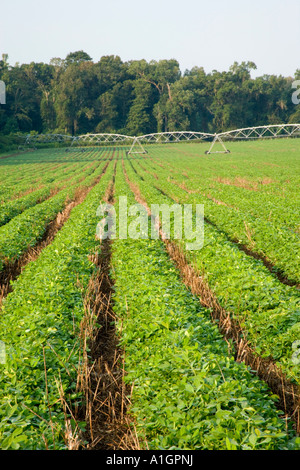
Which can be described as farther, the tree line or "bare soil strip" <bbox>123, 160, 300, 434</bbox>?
the tree line

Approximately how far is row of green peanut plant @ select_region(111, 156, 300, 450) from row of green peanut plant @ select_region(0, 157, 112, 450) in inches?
35.8

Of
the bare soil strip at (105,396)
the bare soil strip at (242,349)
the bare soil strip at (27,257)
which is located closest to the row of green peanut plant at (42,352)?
the bare soil strip at (105,396)

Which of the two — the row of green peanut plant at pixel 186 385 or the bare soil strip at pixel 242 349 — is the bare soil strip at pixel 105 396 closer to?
the row of green peanut plant at pixel 186 385

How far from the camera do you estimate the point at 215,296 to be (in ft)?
27.2

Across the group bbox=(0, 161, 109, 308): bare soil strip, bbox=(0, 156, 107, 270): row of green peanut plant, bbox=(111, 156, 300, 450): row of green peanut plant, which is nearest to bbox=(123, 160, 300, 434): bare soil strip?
bbox=(111, 156, 300, 450): row of green peanut plant

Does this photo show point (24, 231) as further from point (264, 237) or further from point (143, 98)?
point (143, 98)

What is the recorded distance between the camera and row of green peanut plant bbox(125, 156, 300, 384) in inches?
238

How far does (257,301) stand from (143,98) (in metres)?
125

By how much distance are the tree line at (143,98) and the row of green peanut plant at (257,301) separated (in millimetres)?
107832

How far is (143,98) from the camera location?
122 metres

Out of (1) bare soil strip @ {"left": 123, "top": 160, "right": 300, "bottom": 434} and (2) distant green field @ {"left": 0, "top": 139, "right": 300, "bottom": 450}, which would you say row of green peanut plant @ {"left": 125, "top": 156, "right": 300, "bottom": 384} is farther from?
(1) bare soil strip @ {"left": 123, "top": 160, "right": 300, "bottom": 434}

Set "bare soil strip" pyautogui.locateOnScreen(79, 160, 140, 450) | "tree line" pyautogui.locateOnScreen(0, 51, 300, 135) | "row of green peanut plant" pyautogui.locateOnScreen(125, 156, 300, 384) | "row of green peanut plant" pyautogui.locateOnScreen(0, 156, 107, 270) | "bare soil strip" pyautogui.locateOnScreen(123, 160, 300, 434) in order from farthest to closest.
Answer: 1. "tree line" pyautogui.locateOnScreen(0, 51, 300, 135)
2. "row of green peanut plant" pyautogui.locateOnScreen(0, 156, 107, 270)
3. "row of green peanut plant" pyautogui.locateOnScreen(125, 156, 300, 384)
4. "bare soil strip" pyautogui.locateOnScreen(123, 160, 300, 434)
5. "bare soil strip" pyautogui.locateOnScreen(79, 160, 140, 450)

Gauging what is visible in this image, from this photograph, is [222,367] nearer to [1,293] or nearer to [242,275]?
[242,275]

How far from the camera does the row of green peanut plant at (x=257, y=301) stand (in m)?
6.05
